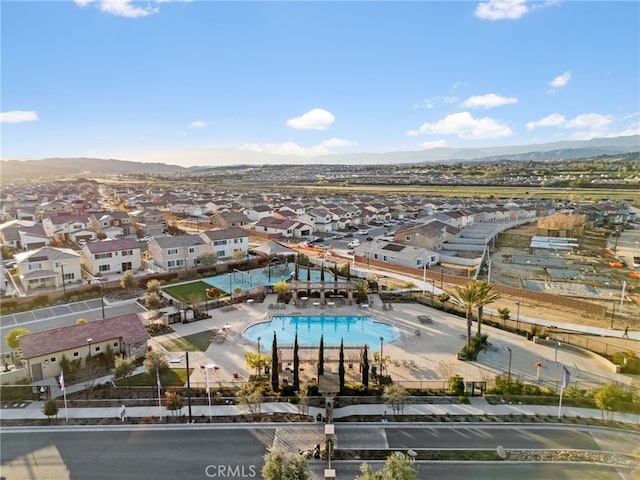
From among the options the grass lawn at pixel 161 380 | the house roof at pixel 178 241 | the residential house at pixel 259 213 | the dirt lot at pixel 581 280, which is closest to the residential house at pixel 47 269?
the house roof at pixel 178 241

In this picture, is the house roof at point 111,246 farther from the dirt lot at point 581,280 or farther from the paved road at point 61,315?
the dirt lot at point 581,280

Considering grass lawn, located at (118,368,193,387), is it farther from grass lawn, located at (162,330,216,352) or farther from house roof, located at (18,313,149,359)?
grass lawn, located at (162,330,216,352)

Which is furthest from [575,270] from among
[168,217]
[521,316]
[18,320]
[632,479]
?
[168,217]

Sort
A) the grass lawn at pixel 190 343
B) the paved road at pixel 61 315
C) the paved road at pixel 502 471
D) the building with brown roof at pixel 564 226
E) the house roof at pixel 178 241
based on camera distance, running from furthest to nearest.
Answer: the building with brown roof at pixel 564 226, the house roof at pixel 178 241, the paved road at pixel 61 315, the grass lawn at pixel 190 343, the paved road at pixel 502 471

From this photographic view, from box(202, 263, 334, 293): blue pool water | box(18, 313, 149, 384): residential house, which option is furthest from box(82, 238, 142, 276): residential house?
box(18, 313, 149, 384): residential house

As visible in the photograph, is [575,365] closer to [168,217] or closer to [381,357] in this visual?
[381,357]

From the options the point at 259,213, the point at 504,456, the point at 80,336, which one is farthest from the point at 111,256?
the point at 504,456

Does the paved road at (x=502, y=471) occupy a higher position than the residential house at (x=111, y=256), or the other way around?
the residential house at (x=111, y=256)
